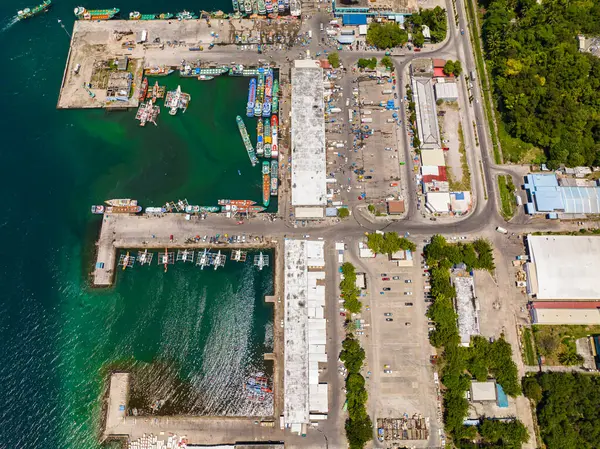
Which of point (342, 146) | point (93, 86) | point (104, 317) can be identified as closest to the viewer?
point (104, 317)

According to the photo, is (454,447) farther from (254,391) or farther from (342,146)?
(342,146)

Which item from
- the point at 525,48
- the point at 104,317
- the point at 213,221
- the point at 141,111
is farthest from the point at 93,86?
the point at 525,48

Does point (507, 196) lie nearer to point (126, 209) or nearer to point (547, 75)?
point (547, 75)

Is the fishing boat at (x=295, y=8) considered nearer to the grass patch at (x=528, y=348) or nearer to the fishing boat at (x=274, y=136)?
the fishing boat at (x=274, y=136)

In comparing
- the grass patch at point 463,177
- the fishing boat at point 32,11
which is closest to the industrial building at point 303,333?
the grass patch at point 463,177

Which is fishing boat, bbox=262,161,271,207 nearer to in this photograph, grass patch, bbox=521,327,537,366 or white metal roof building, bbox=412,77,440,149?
white metal roof building, bbox=412,77,440,149

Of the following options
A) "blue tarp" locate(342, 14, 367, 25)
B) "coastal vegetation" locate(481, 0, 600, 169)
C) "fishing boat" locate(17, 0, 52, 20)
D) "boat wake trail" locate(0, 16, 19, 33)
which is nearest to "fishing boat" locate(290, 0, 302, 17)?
"blue tarp" locate(342, 14, 367, 25)
